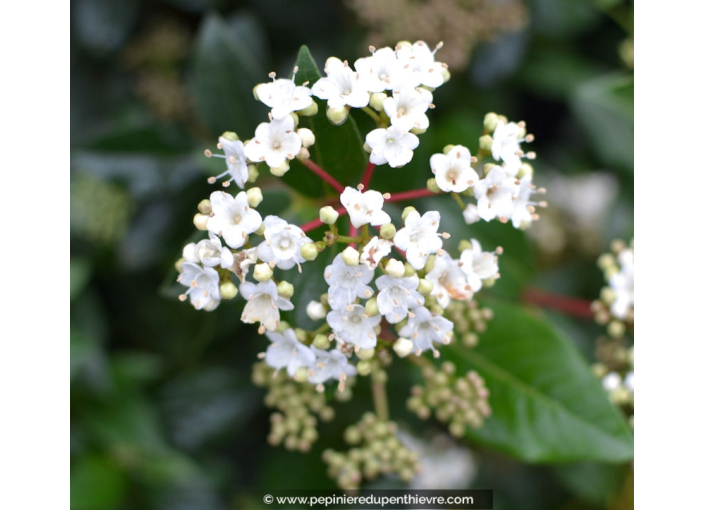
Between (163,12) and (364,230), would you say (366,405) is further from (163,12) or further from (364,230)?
(163,12)

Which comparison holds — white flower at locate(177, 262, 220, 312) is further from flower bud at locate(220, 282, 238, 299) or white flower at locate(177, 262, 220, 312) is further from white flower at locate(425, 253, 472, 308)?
white flower at locate(425, 253, 472, 308)

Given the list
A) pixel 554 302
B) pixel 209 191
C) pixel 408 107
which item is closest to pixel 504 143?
pixel 408 107

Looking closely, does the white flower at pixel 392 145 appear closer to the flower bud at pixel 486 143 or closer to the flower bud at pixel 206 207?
the flower bud at pixel 486 143

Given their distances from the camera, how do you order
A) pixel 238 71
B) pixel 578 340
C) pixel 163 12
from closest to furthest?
pixel 238 71
pixel 578 340
pixel 163 12

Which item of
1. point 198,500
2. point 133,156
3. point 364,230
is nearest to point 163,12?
point 133,156

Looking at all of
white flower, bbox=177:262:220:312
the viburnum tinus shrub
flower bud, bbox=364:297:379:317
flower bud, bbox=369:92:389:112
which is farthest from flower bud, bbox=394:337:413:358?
flower bud, bbox=369:92:389:112

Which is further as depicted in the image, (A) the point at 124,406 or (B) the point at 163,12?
(B) the point at 163,12

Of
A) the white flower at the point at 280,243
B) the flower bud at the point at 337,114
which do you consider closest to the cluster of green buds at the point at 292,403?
the white flower at the point at 280,243
